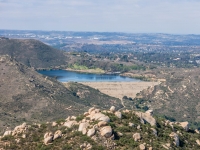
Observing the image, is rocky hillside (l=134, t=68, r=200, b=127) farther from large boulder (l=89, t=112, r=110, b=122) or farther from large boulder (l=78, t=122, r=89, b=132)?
large boulder (l=78, t=122, r=89, b=132)

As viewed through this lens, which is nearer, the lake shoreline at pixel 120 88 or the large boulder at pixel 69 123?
the large boulder at pixel 69 123

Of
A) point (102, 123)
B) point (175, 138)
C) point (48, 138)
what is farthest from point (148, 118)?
point (48, 138)

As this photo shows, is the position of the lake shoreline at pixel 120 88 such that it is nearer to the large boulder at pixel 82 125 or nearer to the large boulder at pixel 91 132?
the large boulder at pixel 82 125

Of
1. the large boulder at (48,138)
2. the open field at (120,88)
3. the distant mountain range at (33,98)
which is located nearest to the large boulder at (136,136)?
the large boulder at (48,138)

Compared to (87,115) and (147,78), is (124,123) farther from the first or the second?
(147,78)

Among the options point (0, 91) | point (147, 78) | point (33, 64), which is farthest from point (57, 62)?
point (0, 91)

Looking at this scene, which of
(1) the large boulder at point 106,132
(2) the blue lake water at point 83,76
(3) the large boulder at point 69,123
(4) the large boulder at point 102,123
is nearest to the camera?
(1) the large boulder at point 106,132

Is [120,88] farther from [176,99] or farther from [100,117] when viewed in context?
[100,117]

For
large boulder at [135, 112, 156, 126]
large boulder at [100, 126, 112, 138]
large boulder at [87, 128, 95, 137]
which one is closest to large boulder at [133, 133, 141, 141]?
large boulder at [100, 126, 112, 138]
